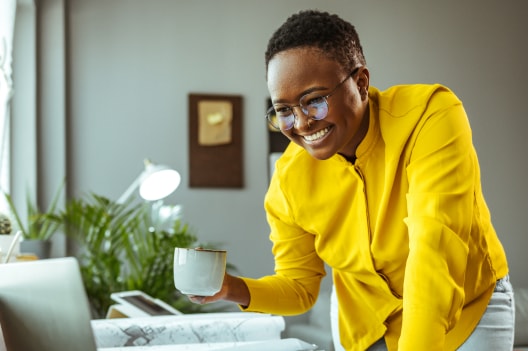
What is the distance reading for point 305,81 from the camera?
1.41 m

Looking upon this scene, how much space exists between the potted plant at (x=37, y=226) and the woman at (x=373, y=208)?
2.21 meters

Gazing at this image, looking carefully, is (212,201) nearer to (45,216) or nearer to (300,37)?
(45,216)

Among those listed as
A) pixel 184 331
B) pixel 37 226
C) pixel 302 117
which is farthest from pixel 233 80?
pixel 302 117

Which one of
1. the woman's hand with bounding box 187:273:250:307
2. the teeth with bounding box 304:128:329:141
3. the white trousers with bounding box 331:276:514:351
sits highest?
the teeth with bounding box 304:128:329:141

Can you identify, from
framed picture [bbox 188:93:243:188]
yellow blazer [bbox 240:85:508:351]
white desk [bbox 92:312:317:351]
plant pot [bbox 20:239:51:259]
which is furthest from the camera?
framed picture [bbox 188:93:243:188]

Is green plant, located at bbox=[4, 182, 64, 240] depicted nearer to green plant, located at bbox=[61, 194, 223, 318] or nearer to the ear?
green plant, located at bbox=[61, 194, 223, 318]

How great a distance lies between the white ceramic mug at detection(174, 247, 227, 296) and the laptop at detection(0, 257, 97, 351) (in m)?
0.38

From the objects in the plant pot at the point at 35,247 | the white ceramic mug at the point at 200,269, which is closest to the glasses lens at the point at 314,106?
the white ceramic mug at the point at 200,269

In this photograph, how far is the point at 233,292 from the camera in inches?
62.3

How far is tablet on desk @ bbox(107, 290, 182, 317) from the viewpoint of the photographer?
9.35 feet

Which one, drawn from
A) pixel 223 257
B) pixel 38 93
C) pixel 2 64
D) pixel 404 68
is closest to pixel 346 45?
pixel 223 257

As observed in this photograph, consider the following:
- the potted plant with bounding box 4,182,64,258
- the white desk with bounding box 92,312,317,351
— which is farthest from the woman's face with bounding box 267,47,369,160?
the potted plant with bounding box 4,182,64,258

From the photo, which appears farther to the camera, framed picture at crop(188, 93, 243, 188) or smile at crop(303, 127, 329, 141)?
framed picture at crop(188, 93, 243, 188)

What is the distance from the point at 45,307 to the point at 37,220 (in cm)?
337
